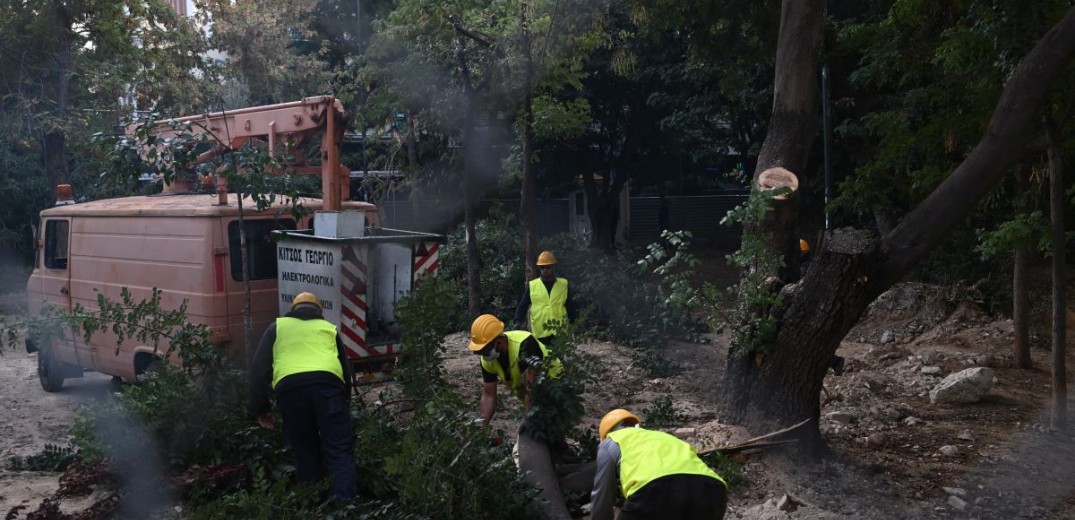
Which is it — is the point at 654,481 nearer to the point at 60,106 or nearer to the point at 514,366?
the point at 514,366

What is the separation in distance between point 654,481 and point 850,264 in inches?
115

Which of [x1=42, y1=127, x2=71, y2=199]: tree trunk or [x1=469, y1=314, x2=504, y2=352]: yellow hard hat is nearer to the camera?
[x1=469, y1=314, x2=504, y2=352]: yellow hard hat

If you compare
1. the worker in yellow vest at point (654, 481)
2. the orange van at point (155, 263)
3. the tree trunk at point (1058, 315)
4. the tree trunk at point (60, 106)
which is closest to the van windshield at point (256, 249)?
the orange van at point (155, 263)

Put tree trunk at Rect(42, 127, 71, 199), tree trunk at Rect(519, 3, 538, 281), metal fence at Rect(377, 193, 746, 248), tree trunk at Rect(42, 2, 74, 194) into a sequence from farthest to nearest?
metal fence at Rect(377, 193, 746, 248), tree trunk at Rect(42, 127, 71, 199), tree trunk at Rect(42, 2, 74, 194), tree trunk at Rect(519, 3, 538, 281)

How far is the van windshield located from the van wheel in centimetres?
340

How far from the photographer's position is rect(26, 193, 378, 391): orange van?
8.34 metres

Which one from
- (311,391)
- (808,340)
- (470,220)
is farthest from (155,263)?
(808,340)

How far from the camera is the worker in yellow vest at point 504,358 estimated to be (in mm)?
6500

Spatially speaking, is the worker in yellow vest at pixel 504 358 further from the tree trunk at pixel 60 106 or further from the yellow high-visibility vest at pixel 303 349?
the tree trunk at pixel 60 106

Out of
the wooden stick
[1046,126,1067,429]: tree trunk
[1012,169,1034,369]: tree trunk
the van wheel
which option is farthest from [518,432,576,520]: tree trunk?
the van wheel

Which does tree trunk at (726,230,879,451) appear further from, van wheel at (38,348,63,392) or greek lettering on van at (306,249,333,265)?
van wheel at (38,348,63,392)

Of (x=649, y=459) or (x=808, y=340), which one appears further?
(x=808, y=340)

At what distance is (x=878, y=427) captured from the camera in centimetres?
820

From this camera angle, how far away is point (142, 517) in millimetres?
6125
